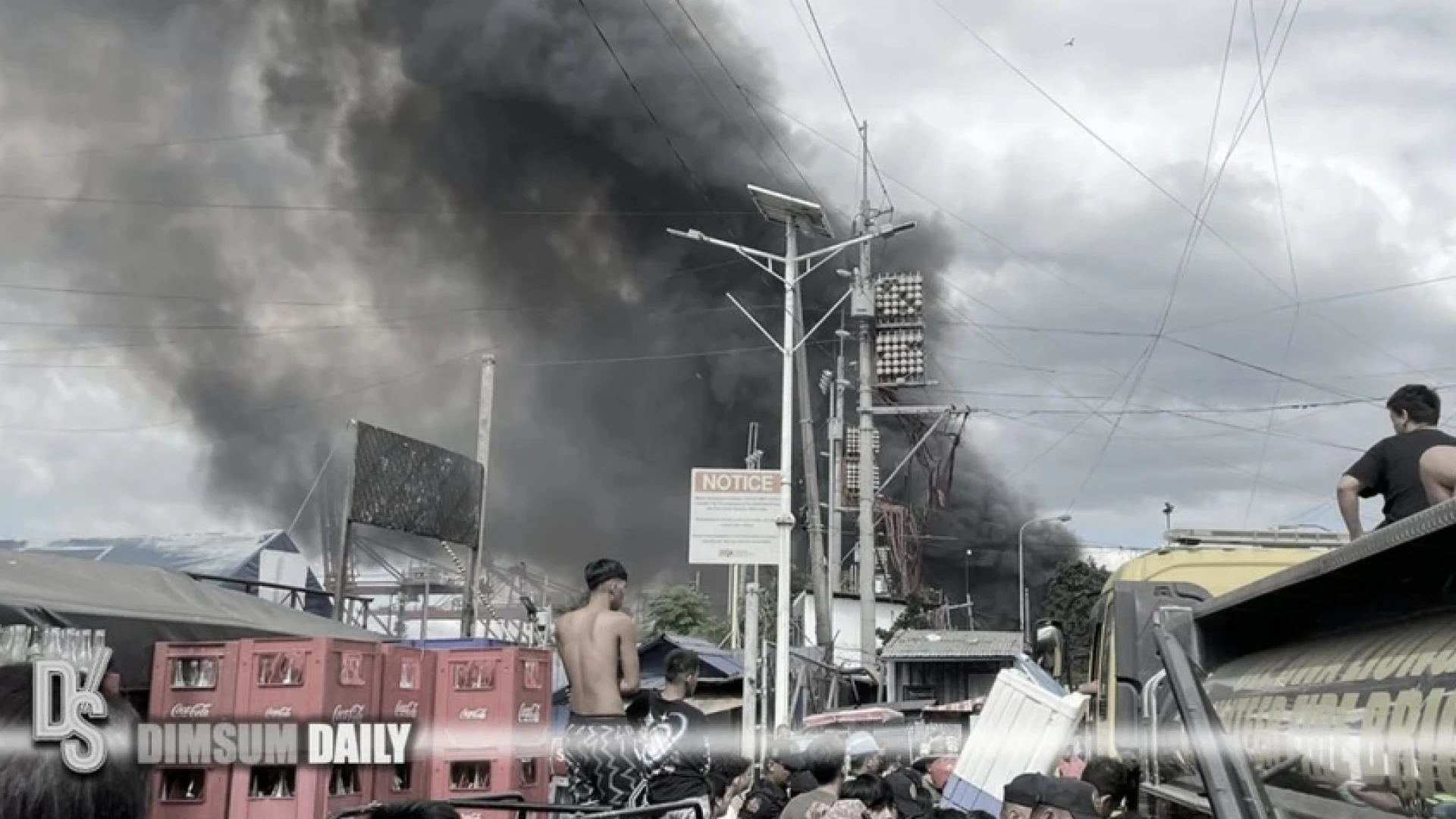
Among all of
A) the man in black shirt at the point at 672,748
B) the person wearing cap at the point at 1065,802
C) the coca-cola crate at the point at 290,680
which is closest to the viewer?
the man in black shirt at the point at 672,748

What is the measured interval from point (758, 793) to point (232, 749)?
3.65m

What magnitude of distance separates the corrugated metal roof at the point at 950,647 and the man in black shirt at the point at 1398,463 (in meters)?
34.7

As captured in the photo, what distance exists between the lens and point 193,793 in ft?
19.7

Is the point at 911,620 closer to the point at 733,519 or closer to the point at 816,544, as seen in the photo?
the point at 816,544

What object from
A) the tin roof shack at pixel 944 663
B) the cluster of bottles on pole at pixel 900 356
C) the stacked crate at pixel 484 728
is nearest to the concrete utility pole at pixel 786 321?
the stacked crate at pixel 484 728

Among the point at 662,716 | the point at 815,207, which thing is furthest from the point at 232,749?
the point at 815,207

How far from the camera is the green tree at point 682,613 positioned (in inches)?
2051

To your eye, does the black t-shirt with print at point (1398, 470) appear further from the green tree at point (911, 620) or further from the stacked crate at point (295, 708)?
the green tree at point (911, 620)

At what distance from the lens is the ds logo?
143 cm

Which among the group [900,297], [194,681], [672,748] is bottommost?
[672,748]

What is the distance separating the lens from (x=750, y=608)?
56.9 ft

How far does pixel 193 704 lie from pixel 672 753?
2.89m

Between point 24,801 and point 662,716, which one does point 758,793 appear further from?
point 24,801

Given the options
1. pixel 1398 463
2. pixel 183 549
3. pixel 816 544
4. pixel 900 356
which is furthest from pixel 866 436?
pixel 1398 463
